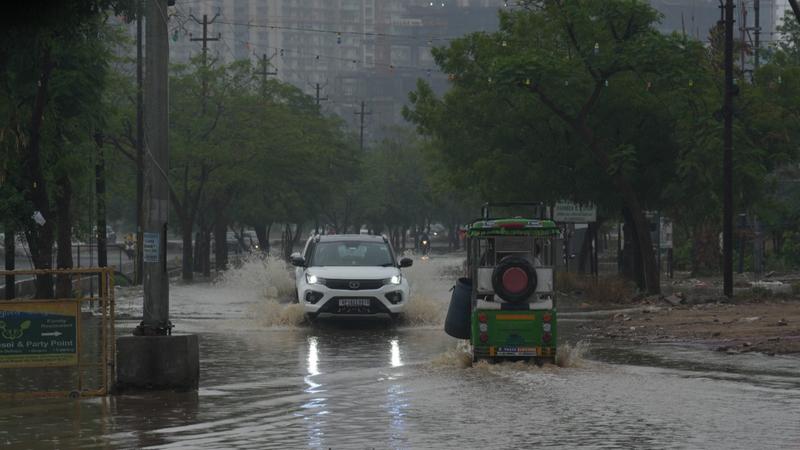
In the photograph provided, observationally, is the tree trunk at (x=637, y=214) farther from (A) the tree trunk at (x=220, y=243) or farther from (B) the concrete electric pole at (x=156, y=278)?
(A) the tree trunk at (x=220, y=243)

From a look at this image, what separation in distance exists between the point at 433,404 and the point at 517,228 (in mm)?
4370

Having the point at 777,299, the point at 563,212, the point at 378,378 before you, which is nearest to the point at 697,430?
the point at 378,378

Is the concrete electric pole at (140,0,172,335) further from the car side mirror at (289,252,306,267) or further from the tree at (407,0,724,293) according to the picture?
the tree at (407,0,724,293)

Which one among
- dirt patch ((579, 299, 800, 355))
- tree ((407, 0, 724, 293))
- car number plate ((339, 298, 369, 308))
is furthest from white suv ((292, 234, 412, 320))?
tree ((407, 0, 724, 293))

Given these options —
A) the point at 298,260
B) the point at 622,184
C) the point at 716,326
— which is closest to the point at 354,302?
the point at 298,260

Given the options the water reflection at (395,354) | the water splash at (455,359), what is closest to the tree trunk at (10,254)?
the water reflection at (395,354)

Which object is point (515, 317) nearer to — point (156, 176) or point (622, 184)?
point (156, 176)

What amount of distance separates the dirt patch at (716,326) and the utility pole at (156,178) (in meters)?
9.19

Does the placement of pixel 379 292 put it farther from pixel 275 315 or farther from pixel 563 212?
pixel 563 212

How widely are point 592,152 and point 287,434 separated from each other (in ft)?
94.0

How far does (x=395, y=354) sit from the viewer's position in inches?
862

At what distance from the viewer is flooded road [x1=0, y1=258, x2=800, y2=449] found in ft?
42.7

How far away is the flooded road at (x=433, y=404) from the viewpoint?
13016 mm

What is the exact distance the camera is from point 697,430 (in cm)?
1332
